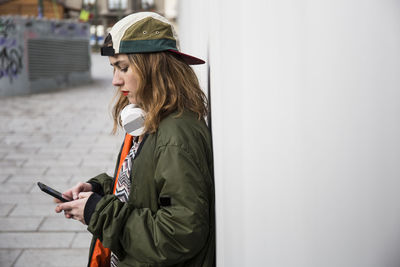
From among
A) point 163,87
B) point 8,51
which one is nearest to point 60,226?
point 163,87

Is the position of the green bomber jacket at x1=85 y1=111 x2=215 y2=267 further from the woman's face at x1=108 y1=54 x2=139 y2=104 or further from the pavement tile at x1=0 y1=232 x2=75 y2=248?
the pavement tile at x1=0 y1=232 x2=75 y2=248

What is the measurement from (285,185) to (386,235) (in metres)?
0.18

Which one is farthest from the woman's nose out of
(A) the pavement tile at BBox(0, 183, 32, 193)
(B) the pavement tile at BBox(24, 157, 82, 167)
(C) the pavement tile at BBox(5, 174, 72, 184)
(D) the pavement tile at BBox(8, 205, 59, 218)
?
(B) the pavement tile at BBox(24, 157, 82, 167)

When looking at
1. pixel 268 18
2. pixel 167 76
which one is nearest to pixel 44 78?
pixel 167 76

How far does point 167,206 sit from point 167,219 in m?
0.04

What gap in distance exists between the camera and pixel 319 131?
72cm

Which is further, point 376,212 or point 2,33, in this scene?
point 2,33

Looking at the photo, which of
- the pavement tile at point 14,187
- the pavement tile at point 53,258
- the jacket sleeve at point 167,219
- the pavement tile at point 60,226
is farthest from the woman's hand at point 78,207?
the pavement tile at point 14,187

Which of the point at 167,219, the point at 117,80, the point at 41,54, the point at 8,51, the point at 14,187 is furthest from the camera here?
the point at 41,54

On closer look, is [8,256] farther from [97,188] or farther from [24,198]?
[97,188]

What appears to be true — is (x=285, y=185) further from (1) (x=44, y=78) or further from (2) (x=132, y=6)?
(2) (x=132, y=6)

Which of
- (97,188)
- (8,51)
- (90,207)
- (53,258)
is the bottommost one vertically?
(53,258)

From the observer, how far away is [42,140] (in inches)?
283

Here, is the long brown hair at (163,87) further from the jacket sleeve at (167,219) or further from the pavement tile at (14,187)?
the pavement tile at (14,187)
